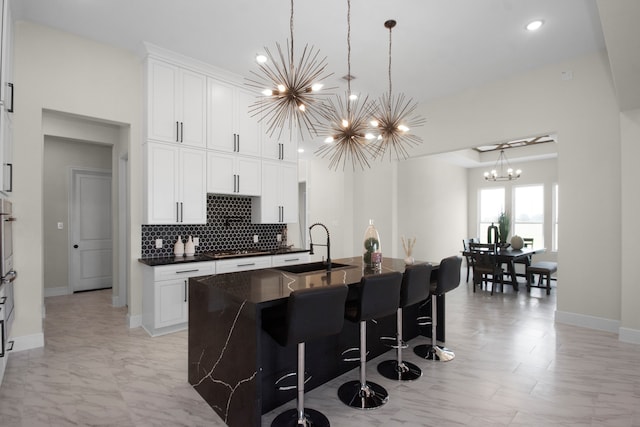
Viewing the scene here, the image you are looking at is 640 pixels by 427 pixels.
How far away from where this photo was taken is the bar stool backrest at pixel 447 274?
309 cm

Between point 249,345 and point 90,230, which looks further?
point 90,230

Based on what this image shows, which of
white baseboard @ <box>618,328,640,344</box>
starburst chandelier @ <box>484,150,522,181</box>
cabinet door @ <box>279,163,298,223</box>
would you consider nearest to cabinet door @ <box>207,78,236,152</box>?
cabinet door @ <box>279,163,298,223</box>

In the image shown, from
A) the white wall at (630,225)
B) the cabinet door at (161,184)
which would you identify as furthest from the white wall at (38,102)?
the white wall at (630,225)

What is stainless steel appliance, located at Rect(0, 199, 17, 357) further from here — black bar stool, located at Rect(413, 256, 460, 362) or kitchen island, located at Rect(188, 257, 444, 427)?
black bar stool, located at Rect(413, 256, 460, 362)

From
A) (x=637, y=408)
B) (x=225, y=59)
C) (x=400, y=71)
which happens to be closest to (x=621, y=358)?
(x=637, y=408)

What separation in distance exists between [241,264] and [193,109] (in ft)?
6.85

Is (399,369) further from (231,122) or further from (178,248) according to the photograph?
(231,122)

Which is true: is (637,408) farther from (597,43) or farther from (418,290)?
(597,43)

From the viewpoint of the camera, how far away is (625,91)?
345 cm

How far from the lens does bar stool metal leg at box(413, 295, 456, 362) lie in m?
3.14

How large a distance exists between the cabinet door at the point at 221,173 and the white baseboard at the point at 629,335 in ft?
16.2

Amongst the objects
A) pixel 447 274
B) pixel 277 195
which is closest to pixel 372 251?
pixel 447 274

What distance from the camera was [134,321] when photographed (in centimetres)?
405

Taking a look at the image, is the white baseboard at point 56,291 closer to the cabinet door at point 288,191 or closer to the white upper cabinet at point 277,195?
the white upper cabinet at point 277,195
